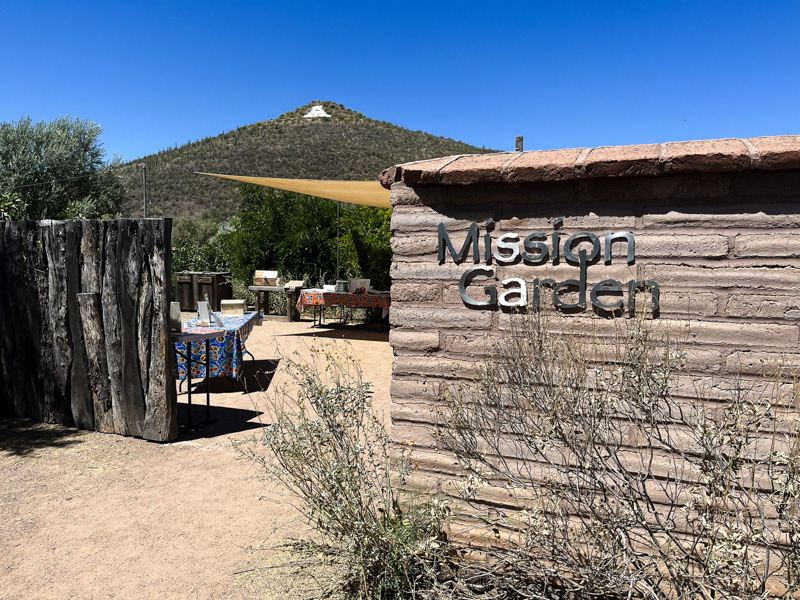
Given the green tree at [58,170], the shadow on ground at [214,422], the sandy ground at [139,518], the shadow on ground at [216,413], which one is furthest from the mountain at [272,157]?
the sandy ground at [139,518]

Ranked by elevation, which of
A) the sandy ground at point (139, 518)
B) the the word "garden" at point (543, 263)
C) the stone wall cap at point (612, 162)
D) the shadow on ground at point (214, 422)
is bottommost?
the sandy ground at point (139, 518)

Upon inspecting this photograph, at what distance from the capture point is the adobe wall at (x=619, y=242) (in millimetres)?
2389

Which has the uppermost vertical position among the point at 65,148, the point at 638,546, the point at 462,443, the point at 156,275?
the point at 65,148

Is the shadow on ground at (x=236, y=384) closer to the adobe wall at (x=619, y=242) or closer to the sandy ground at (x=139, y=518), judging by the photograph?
the sandy ground at (x=139, y=518)

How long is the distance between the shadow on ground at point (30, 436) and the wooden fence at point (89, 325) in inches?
3.3

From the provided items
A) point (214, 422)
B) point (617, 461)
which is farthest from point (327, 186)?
point (617, 461)

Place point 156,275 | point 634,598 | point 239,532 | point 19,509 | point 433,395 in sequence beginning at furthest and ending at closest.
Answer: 1. point 156,275
2. point 19,509
3. point 239,532
4. point 433,395
5. point 634,598

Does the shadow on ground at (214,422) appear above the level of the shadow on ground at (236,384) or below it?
below

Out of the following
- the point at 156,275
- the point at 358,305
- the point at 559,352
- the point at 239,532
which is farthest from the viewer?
the point at 358,305

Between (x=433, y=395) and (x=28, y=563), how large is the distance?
7.01ft

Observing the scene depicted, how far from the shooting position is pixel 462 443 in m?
2.59

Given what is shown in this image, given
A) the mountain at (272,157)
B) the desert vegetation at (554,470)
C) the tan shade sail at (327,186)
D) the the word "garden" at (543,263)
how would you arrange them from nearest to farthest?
1. the desert vegetation at (554,470)
2. the the word "garden" at (543,263)
3. the tan shade sail at (327,186)
4. the mountain at (272,157)

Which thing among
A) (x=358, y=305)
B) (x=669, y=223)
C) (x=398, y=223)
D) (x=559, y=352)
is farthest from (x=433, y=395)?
(x=358, y=305)

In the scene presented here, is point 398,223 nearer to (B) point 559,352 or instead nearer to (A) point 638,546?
(B) point 559,352
